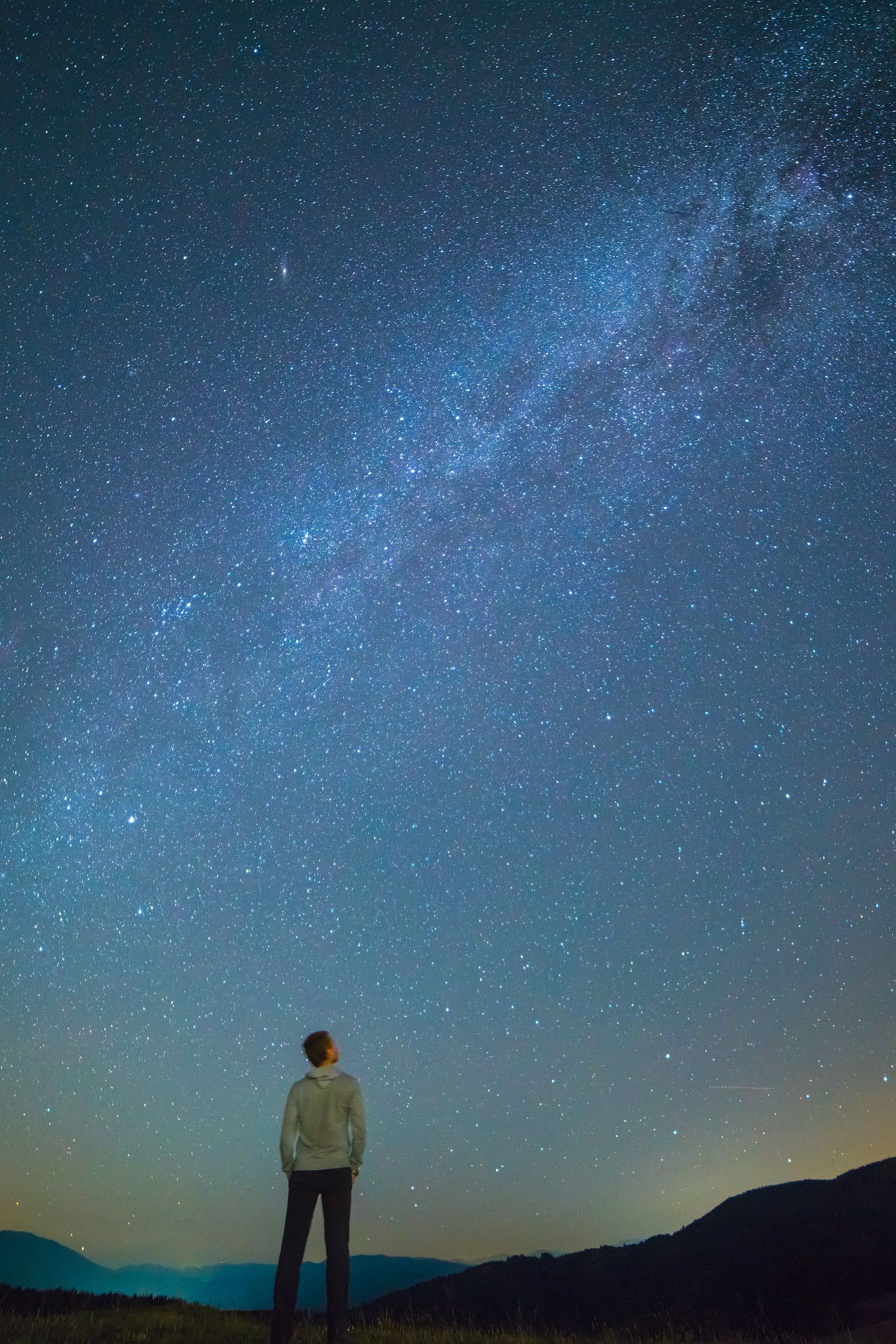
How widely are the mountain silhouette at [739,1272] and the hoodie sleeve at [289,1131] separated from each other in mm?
15516

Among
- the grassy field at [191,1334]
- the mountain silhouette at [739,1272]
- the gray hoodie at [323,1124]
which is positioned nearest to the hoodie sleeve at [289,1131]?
the gray hoodie at [323,1124]

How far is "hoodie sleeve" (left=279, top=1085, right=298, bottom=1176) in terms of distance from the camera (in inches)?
193

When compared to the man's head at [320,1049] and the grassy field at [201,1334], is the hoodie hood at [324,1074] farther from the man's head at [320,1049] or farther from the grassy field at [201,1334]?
the grassy field at [201,1334]

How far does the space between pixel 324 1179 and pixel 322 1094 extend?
43cm

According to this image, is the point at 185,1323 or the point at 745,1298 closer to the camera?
the point at 185,1323

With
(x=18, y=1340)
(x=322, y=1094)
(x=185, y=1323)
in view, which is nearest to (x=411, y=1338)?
(x=322, y=1094)

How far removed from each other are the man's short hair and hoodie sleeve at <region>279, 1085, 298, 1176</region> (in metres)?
0.17

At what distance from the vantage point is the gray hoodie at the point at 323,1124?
15.9ft

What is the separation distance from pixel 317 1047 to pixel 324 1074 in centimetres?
15

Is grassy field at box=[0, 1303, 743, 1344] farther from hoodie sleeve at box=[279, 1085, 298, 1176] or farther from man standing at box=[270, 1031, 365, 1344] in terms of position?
hoodie sleeve at box=[279, 1085, 298, 1176]

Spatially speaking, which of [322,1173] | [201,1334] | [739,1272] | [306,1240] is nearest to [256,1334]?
[201,1334]

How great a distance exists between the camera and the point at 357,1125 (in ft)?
16.3

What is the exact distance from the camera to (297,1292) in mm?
4844

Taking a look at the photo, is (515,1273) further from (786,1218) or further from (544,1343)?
(544,1343)
